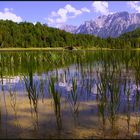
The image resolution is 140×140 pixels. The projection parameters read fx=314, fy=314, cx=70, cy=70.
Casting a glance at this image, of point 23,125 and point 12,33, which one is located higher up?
point 12,33

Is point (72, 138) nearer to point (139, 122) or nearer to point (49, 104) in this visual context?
point (139, 122)

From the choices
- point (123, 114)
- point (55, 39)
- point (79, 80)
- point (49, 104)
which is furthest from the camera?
point (55, 39)

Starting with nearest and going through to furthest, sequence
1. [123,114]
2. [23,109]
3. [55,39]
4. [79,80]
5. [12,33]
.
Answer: [123,114], [23,109], [79,80], [12,33], [55,39]

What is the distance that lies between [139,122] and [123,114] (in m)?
1.33

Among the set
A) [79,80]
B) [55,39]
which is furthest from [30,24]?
[79,80]

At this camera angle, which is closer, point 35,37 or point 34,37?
point 34,37

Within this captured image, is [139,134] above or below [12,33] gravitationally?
below

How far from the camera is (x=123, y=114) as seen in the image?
30.2ft

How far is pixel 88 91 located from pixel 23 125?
16.3 feet

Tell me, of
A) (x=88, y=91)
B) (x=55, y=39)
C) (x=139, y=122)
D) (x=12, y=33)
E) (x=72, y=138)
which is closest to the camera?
(x=72, y=138)

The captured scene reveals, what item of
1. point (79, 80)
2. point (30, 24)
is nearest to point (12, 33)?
point (30, 24)

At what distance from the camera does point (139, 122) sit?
7895 mm

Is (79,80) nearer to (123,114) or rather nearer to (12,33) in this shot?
(123,114)

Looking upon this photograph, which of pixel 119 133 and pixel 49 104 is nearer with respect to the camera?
pixel 119 133
